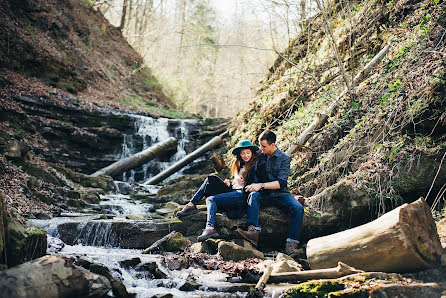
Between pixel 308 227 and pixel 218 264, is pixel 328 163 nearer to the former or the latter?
pixel 308 227

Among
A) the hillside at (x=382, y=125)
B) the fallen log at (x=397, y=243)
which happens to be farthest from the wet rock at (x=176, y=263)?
the hillside at (x=382, y=125)

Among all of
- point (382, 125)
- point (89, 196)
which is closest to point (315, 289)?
point (382, 125)

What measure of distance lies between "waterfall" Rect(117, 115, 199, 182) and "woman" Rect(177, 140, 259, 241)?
8.17 meters

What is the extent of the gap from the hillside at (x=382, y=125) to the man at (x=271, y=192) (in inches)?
27.5

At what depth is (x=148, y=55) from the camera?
2914cm

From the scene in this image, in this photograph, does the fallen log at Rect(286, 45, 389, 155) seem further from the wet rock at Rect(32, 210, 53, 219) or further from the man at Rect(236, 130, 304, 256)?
the wet rock at Rect(32, 210, 53, 219)

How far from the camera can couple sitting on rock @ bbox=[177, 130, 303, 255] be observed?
5.70m

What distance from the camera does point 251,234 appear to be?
561 centimetres

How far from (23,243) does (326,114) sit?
20.8 feet

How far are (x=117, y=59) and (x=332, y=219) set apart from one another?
22346 millimetres

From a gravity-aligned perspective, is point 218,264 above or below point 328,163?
below

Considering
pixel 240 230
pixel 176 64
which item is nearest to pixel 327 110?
pixel 240 230

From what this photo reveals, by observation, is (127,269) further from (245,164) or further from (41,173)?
(41,173)

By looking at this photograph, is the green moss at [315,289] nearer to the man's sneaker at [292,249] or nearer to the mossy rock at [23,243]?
the man's sneaker at [292,249]
